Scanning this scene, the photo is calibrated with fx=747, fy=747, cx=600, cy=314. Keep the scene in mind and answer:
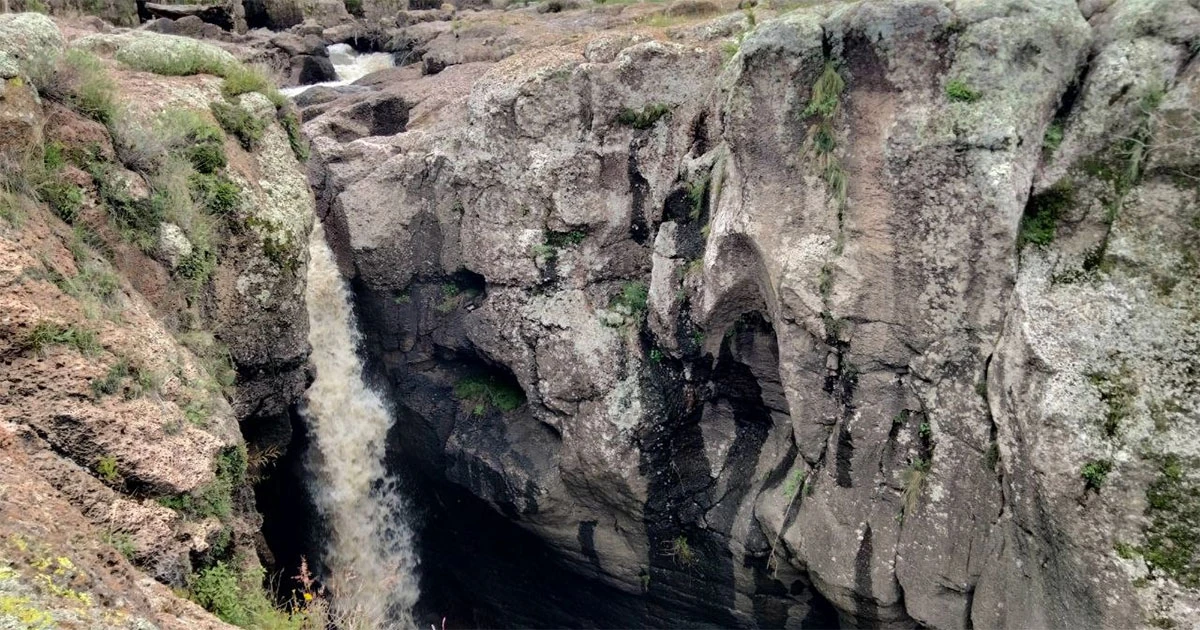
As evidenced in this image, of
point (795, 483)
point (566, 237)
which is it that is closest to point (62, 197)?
point (566, 237)

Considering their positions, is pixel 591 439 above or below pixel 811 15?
below

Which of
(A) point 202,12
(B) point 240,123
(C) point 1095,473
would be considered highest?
(A) point 202,12

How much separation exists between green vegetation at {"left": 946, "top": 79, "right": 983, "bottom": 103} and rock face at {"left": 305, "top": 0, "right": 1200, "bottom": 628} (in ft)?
0.09

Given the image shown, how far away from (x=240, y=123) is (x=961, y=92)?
359 inches

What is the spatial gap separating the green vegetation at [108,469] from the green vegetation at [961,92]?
338 inches

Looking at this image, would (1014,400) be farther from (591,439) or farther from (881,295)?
(591,439)

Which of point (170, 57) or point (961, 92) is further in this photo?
point (170, 57)

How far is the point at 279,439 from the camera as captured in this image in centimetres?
1091

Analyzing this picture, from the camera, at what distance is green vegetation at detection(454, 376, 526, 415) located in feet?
42.0

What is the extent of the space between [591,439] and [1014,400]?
5.80 metres

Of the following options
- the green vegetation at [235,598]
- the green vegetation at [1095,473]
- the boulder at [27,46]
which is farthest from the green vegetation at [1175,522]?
the boulder at [27,46]

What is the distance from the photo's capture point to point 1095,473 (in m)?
7.14

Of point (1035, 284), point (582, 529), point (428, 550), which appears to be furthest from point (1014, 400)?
point (428, 550)

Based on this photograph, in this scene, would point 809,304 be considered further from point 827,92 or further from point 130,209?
point 130,209
